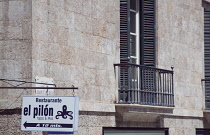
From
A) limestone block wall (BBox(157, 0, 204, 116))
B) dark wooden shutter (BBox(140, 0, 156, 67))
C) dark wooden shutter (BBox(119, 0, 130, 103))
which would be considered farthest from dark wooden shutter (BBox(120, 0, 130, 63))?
limestone block wall (BBox(157, 0, 204, 116))

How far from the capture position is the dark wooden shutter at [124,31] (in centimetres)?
1912

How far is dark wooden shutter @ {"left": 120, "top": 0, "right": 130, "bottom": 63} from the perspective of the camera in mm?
19125

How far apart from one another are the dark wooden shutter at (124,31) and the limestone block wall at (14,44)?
3982 millimetres

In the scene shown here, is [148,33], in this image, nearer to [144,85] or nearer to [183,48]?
[144,85]

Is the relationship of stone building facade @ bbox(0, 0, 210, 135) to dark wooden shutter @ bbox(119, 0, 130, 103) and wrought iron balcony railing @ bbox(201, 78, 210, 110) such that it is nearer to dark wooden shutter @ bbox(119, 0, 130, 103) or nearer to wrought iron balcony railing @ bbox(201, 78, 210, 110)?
wrought iron balcony railing @ bbox(201, 78, 210, 110)

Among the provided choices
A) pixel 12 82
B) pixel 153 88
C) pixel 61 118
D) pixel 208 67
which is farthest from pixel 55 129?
pixel 208 67

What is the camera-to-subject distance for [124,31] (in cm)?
1911

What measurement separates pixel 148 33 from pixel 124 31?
59.7 inches

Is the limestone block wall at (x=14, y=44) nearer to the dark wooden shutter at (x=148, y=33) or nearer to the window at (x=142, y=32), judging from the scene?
the window at (x=142, y=32)

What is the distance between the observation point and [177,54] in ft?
71.0

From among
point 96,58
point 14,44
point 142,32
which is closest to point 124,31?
point 142,32

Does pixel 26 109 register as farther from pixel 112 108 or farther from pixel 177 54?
pixel 177 54

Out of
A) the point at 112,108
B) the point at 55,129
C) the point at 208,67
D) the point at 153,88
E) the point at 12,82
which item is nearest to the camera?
the point at 55,129

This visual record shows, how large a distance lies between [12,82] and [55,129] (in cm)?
190
